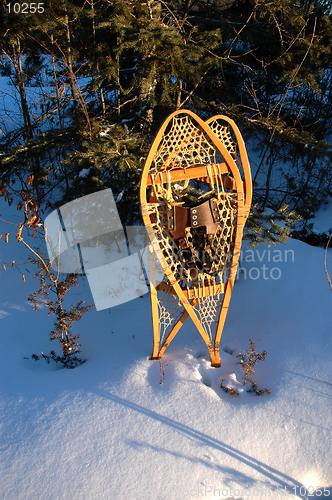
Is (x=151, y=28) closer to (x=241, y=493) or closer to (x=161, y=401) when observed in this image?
(x=161, y=401)

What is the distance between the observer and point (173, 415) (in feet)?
7.09

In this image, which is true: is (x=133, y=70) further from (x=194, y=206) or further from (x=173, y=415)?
(x=173, y=415)

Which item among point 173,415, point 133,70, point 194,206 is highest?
point 133,70

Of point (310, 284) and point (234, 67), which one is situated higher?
point (234, 67)

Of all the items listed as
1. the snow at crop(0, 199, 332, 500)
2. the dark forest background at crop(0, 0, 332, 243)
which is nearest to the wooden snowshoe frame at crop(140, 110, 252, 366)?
the snow at crop(0, 199, 332, 500)

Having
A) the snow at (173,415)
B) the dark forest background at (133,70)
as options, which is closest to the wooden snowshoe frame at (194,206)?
the snow at (173,415)

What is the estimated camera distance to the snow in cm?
181

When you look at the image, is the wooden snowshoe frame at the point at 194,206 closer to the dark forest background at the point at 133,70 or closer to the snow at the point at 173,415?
the snow at the point at 173,415

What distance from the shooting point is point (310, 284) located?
3295 mm

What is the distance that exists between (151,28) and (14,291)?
3.43 metres

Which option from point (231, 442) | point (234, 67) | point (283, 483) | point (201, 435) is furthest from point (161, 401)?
point (234, 67)

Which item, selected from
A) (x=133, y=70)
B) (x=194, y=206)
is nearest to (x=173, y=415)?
(x=194, y=206)

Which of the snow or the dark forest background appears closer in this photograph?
the snow

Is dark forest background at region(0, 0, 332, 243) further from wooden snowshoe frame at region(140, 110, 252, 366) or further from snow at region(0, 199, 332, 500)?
snow at region(0, 199, 332, 500)
